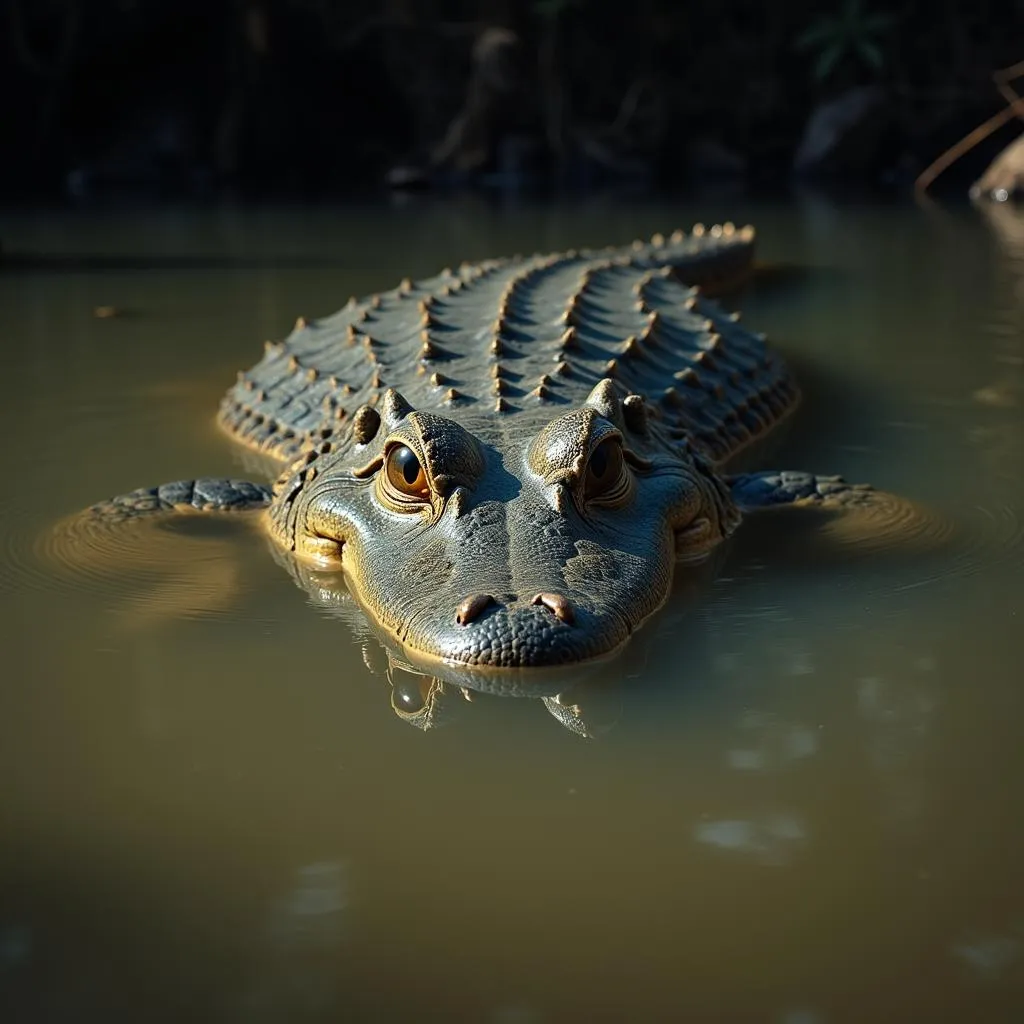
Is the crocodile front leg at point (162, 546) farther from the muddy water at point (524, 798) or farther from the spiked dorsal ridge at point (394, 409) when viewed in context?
the spiked dorsal ridge at point (394, 409)

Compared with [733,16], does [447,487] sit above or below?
below

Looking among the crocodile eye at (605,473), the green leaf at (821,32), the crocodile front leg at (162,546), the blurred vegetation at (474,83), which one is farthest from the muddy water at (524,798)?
the green leaf at (821,32)

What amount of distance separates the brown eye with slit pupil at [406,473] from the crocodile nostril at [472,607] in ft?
2.21

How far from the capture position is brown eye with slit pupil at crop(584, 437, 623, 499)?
418 cm

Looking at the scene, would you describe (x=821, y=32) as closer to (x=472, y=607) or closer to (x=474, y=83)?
(x=474, y=83)

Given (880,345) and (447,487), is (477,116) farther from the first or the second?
(447,487)

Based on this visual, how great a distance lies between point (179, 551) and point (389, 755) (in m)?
1.77

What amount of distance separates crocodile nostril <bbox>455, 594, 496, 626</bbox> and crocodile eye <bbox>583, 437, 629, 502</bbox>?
0.69 m

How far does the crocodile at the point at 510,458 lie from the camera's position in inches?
149

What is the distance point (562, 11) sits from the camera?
847 inches

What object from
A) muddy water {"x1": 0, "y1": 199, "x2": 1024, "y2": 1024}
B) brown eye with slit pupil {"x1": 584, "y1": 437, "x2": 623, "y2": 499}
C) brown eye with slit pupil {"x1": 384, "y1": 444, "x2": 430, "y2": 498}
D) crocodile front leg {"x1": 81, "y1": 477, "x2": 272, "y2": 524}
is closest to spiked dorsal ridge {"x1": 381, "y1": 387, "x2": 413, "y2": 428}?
brown eye with slit pupil {"x1": 384, "y1": 444, "x2": 430, "y2": 498}

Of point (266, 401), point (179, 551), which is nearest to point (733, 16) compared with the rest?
point (266, 401)

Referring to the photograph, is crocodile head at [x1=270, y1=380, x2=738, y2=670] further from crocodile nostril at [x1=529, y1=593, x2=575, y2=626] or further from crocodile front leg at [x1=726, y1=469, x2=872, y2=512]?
crocodile front leg at [x1=726, y1=469, x2=872, y2=512]

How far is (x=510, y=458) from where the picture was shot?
4.35m
